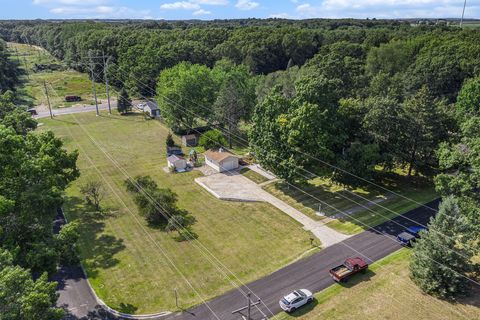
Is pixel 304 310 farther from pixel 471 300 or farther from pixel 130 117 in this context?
pixel 130 117

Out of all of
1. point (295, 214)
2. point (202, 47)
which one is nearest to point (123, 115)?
point (202, 47)

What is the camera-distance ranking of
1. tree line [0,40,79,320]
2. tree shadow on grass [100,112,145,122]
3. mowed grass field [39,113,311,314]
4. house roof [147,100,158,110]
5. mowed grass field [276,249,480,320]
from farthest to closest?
house roof [147,100,158,110]
tree shadow on grass [100,112,145,122]
mowed grass field [39,113,311,314]
mowed grass field [276,249,480,320]
tree line [0,40,79,320]

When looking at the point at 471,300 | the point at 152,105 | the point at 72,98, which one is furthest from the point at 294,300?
the point at 72,98

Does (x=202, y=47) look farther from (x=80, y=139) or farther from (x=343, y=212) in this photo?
(x=343, y=212)

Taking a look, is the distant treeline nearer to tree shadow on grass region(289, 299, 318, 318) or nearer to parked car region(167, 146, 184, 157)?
parked car region(167, 146, 184, 157)

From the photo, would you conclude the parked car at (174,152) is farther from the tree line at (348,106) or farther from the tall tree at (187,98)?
the tall tree at (187,98)

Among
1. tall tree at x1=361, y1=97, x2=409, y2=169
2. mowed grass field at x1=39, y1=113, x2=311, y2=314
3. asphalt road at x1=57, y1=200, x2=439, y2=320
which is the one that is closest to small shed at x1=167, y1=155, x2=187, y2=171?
mowed grass field at x1=39, y1=113, x2=311, y2=314
